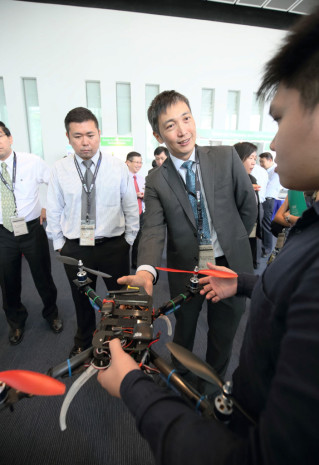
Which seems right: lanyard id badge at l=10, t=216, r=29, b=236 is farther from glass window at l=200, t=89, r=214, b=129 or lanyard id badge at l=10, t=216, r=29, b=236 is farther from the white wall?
glass window at l=200, t=89, r=214, b=129

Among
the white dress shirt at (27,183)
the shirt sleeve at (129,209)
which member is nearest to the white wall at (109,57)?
the white dress shirt at (27,183)

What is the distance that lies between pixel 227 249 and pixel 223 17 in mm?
7891

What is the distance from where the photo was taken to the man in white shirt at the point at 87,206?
76.7 inches

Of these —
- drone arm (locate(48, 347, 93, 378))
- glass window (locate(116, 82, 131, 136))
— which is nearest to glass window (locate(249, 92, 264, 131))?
glass window (locate(116, 82, 131, 136))

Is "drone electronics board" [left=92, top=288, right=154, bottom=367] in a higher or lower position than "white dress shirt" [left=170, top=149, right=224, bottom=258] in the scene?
lower

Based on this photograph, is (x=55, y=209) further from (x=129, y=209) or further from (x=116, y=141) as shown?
(x=116, y=141)

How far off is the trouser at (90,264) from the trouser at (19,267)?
0.52 m

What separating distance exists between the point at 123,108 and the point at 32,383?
7301 mm

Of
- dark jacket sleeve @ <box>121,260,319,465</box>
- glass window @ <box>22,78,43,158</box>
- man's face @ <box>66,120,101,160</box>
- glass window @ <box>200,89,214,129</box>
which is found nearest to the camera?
dark jacket sleeve @ <box>121,260,319,465</box>

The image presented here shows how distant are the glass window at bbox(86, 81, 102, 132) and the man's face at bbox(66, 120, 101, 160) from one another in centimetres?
538

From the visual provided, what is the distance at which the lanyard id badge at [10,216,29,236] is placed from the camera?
87.9 inches

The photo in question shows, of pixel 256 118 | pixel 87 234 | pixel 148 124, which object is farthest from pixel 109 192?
pixel 256 118

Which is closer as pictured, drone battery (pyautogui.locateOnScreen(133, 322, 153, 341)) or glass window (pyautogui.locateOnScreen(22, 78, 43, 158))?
drone battery (pyautogui.locateOnScreen(133, 322, 153, 341))

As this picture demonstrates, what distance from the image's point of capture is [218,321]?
5.24 ft
